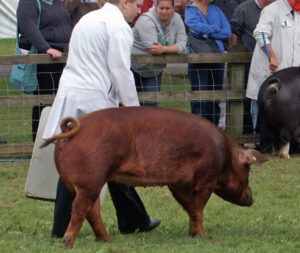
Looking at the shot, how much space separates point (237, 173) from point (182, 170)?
63cm

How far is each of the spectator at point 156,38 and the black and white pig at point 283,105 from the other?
3.81 feet

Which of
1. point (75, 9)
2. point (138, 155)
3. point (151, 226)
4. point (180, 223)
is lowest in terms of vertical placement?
point (180, 223)

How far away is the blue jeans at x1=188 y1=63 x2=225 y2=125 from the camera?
12231mm

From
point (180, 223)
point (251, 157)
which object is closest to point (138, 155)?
point (251, 157)

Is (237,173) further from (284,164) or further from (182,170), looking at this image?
(284,164)

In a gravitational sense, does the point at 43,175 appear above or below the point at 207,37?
above

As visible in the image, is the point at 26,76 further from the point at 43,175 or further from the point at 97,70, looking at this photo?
the point at 97,70

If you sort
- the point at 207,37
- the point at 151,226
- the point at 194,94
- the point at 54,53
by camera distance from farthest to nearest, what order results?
1. the point at 207,37
2. the point at 194,94
3. the point at 54,53
4. the point at 151,226

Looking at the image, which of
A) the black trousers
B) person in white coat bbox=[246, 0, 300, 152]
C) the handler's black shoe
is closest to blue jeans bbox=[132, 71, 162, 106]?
person in white coat bbox=[246, 0, 300, 152]

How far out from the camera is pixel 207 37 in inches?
480

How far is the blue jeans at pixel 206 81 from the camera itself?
1223 centimetres

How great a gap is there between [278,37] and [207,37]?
930 mm

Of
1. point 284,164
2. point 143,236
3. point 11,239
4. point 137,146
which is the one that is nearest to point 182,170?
point 137,146

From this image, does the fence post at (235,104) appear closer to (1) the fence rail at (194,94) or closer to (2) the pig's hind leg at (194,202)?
(1) the fence rail at (194,94)
